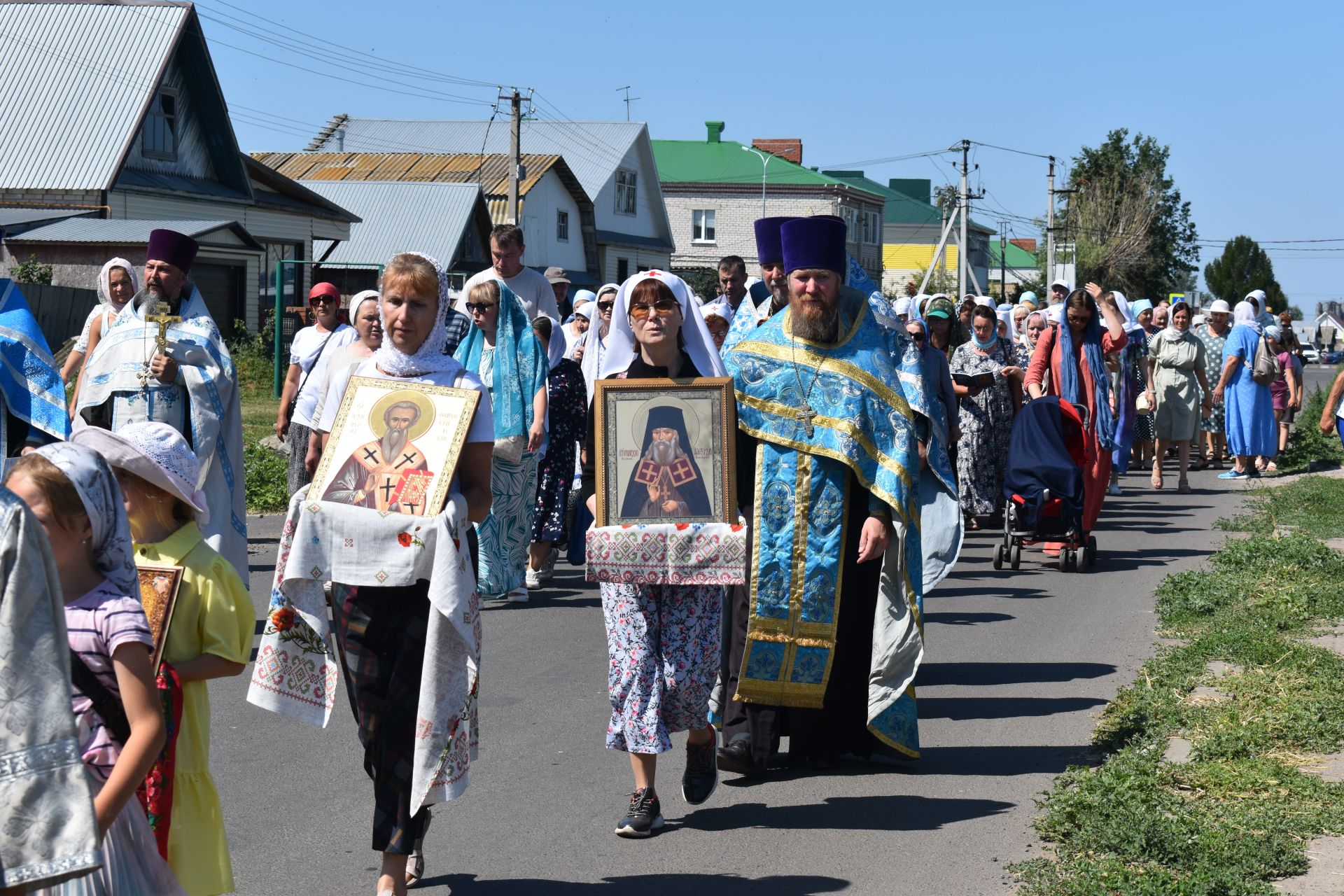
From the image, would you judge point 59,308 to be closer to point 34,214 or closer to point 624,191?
point 34,214

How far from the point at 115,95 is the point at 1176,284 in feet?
233

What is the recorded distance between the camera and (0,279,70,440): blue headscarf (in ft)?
22.3

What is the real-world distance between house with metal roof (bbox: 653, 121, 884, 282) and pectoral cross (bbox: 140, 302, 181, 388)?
7033 centimetres

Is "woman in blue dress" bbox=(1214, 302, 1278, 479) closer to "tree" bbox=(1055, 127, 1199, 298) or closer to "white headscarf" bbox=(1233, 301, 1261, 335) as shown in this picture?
"white headscarf" bbox=(1233, 301, 1261, 335)

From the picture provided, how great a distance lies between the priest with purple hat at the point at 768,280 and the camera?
724 cm

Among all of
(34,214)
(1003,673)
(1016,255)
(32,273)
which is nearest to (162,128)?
(34,214)

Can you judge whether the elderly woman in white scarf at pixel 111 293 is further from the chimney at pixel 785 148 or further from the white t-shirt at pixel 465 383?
the chimney at pixel 785 148

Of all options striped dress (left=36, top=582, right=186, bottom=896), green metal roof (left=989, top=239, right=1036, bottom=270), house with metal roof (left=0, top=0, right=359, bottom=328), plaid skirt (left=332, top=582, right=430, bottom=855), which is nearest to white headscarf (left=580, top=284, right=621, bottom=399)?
plaid skirt (left=332, top=582, right=430, bottom=855)

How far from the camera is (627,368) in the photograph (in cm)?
589

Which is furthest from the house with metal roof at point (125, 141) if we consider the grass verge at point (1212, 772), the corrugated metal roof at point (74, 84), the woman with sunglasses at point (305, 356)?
the grass verge at point (1212, 772)

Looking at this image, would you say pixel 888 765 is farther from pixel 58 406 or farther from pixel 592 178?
pixel 592 178

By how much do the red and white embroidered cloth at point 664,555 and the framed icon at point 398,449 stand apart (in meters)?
1.04

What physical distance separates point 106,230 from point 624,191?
111 feet

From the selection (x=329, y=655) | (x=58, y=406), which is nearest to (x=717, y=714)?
(x=329, y=655)
